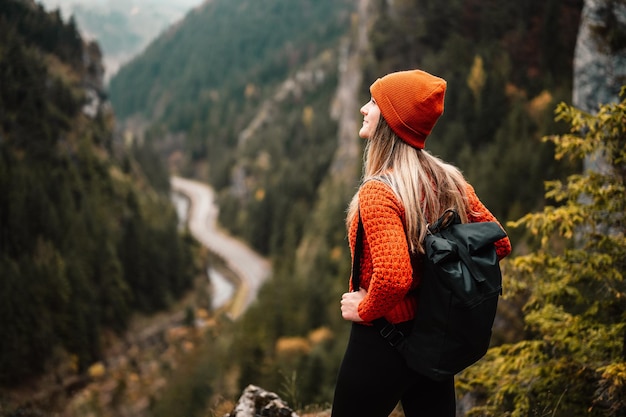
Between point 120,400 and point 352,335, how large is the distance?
42.6 meters

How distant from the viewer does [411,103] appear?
8.98 feet

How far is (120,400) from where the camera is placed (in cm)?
3969

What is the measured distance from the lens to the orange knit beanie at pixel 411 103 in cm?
274

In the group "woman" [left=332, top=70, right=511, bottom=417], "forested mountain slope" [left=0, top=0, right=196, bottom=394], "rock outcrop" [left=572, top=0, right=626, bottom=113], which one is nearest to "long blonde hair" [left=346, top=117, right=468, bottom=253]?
"woman" [left=332, top=70, right=511, bottom=417]

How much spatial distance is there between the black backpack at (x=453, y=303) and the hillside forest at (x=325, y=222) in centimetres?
244

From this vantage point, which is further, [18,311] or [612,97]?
[18,311]

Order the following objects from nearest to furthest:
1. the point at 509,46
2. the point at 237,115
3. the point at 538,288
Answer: the point at 538,288 → the point at 509,46 → the point at 237,115

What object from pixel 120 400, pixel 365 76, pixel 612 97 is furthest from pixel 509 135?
pixel 120 400

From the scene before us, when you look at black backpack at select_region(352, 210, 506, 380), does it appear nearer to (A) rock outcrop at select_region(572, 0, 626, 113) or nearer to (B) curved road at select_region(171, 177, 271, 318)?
(A) rock outcrop at select_region(572, 0, 626, 113)

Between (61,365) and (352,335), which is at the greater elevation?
(352,335)

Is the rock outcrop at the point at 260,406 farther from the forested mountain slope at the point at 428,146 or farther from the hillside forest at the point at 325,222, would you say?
the forested mountain slope at the point at 428,146

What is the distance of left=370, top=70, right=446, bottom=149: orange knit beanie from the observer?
2.74 metres

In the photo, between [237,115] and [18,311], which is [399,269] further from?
[237,115]

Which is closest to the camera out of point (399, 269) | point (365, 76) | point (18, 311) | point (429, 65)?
point (399, 269)
